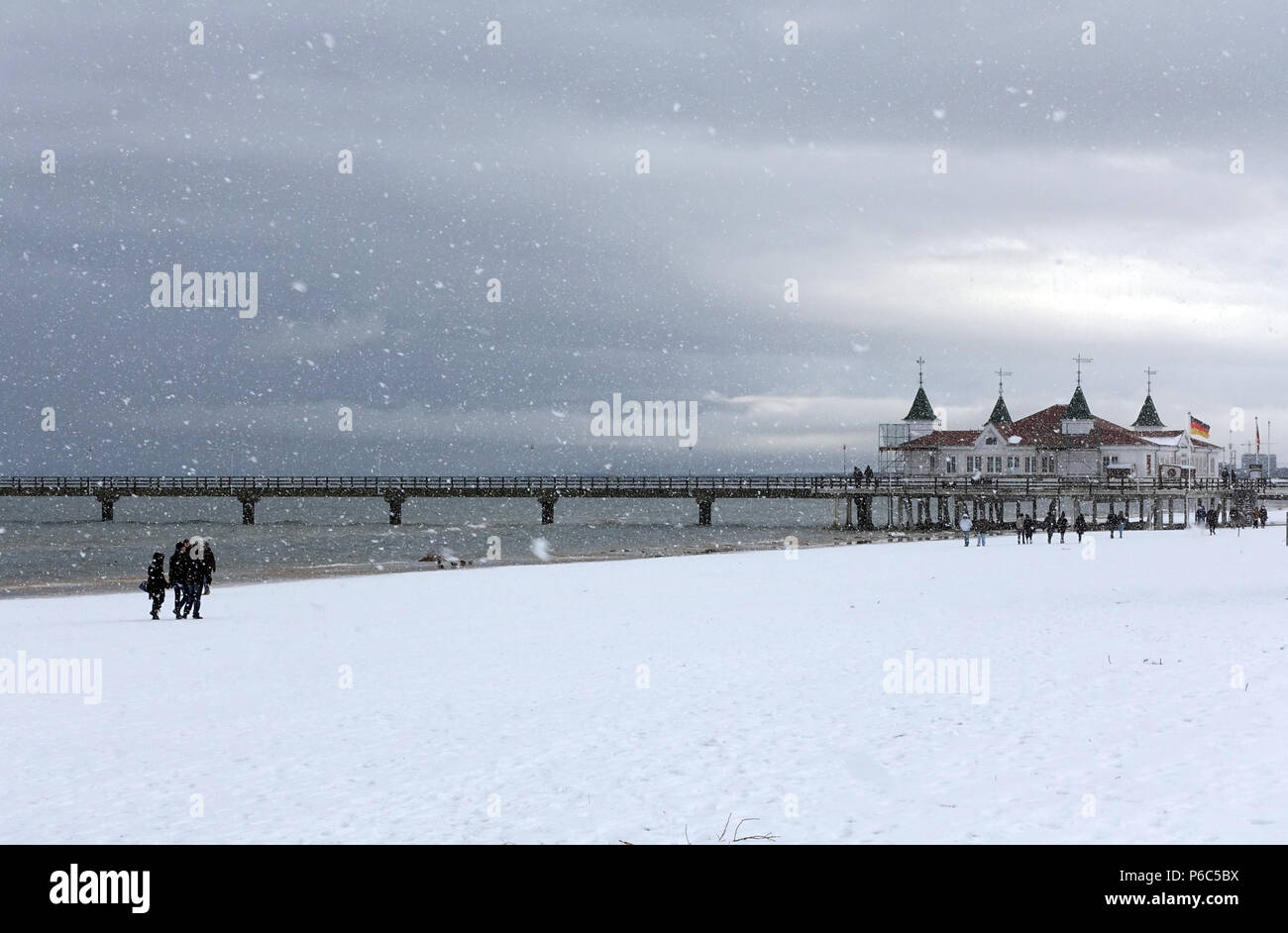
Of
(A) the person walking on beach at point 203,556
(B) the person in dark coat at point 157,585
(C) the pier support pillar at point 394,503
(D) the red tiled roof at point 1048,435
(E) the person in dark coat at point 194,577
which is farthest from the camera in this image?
(C) the pier support pillar at point 394,503

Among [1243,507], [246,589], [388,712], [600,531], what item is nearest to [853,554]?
[246,589]

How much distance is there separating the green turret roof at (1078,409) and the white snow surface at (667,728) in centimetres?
6763

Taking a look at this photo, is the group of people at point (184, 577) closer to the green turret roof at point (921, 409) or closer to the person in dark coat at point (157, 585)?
the person in dark coat at point (157, 585)

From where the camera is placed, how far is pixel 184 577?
794 inches

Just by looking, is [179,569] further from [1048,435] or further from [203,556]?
[1048,435]

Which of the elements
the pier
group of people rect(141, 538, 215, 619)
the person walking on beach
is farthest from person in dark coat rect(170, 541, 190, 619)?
the pier

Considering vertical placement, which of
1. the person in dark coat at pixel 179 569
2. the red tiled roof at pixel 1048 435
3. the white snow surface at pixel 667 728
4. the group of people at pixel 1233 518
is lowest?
the group of people at pixel 1233 518

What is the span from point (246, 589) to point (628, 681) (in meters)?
20.1

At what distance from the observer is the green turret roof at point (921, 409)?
93.3 metres

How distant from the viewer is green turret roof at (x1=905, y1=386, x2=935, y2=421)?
93.3 m

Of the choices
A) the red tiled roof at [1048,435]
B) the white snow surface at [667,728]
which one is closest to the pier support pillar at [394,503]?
the red tiled roof at [1048,435]

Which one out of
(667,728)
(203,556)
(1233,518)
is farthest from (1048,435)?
(667,728)

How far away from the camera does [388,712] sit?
10750mm

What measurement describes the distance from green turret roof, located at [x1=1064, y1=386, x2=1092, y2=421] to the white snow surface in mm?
67633
